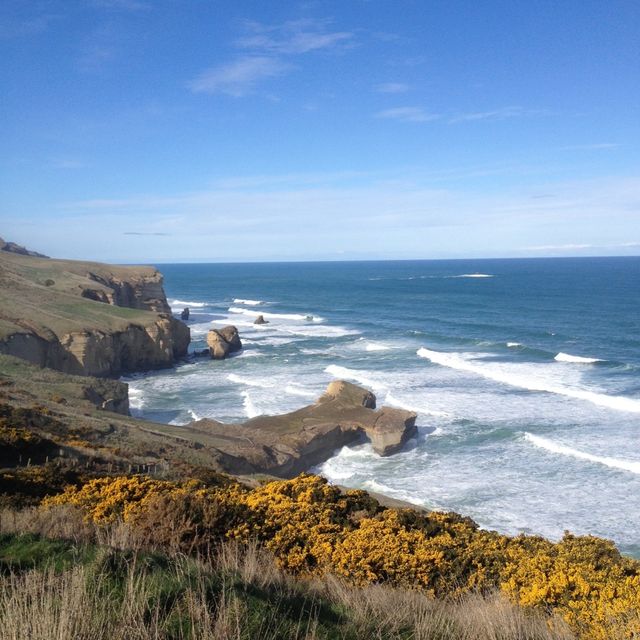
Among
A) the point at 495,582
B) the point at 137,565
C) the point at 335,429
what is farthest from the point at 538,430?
the point at 137,565

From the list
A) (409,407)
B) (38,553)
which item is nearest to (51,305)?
(409,407)

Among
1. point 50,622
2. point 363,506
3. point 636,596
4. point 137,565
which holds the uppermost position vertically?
point 50,622

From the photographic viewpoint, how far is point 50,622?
173 inches

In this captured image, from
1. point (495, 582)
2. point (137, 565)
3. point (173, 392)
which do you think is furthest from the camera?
point (173, 392)

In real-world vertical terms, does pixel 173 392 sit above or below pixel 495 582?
below

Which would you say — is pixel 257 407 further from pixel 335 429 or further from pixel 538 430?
pixel 538 430

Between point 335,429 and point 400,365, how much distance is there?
20398mm

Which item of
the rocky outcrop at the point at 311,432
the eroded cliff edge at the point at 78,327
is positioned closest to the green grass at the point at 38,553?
the rocky outcrop at the point at 311,432

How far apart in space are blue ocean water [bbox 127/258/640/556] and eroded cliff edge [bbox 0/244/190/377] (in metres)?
2.62

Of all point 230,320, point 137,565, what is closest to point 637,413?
point 137,565

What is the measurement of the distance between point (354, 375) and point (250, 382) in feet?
25.1

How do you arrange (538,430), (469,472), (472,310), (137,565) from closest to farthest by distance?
(137,565), (469,472), (538,430), (472,310)

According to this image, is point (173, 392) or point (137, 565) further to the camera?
point (173, 392)

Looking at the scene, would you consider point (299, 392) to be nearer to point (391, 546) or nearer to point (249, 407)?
point (249, 407)
